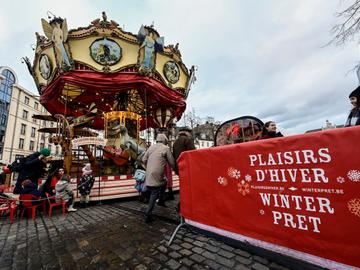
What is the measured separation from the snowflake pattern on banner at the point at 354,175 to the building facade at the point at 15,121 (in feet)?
128

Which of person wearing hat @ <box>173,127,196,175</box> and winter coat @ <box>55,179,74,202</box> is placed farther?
winter coat @ <box>55,179,74,202</box>

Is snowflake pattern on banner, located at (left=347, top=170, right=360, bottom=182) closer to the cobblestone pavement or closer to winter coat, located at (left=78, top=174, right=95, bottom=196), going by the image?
the cobblestone pavement

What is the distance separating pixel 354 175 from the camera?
4.76 ft

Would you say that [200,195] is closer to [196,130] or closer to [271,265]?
[271,265]

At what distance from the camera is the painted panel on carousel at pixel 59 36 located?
7.93m

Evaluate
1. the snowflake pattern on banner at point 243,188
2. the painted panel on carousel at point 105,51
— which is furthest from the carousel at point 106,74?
the snowflake pattern on banner at point 243,188

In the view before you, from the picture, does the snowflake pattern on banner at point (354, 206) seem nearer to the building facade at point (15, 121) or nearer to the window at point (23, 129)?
the building facade at point (15, 121)

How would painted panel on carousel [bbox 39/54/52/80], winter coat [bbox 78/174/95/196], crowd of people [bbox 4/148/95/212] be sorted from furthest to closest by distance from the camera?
painted panel on carousel [bbox 39/54/52/80]
winter coat [bbox 78/174/95/196]
crowd of people [bbox 4/148/95/212]

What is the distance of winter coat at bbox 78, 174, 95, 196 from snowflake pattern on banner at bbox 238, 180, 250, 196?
18.5 ft

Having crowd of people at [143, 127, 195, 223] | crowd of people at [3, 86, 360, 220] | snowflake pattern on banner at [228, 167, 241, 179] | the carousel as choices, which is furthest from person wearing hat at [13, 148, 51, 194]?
snowflake pattern on banner at [228, 167, 241, 179]

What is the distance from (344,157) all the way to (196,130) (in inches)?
2005

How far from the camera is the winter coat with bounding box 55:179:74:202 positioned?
529 cm

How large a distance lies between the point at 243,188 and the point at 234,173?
0.22 metres

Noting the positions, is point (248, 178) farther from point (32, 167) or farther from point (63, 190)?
point (32, 167)
